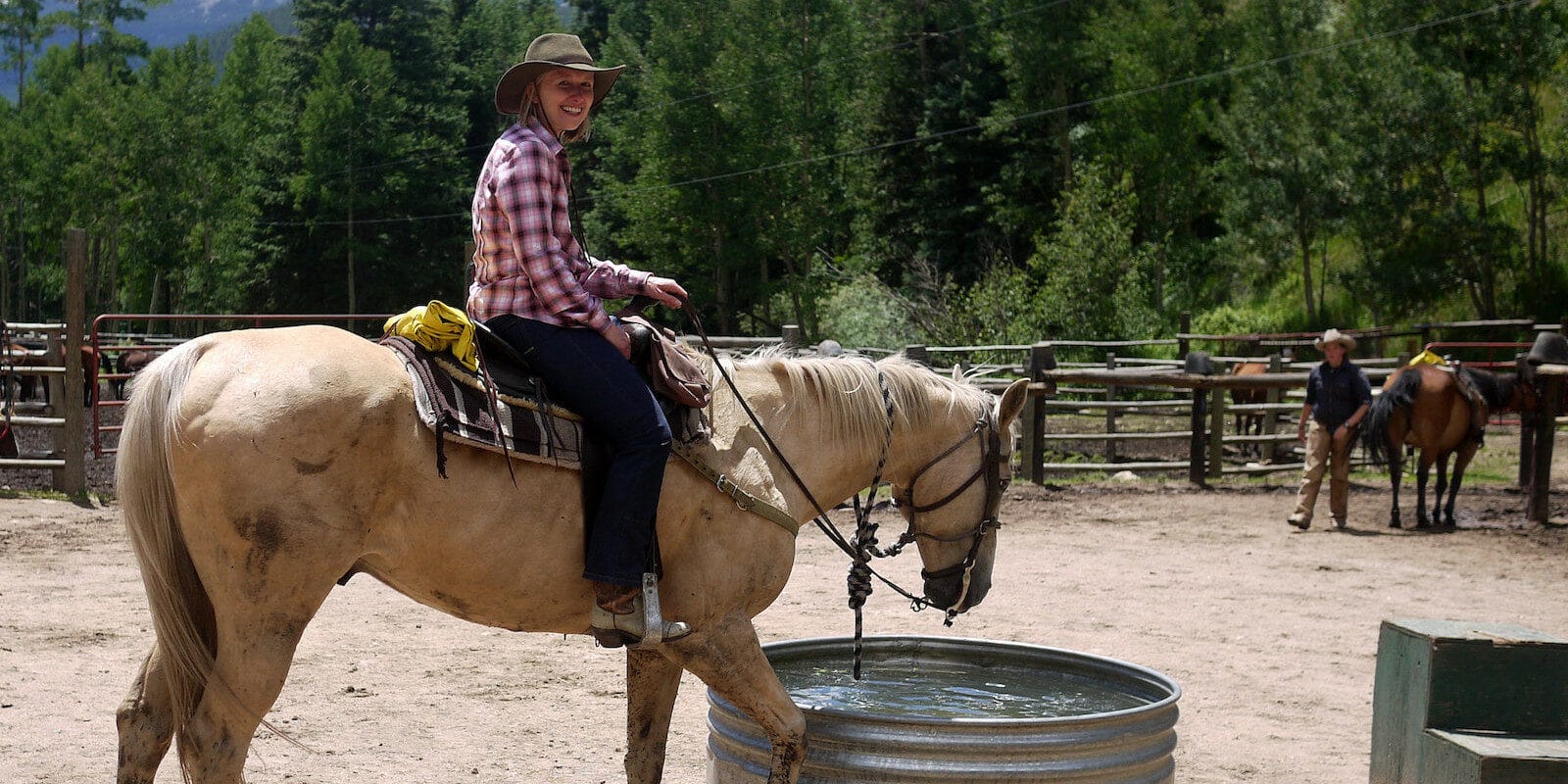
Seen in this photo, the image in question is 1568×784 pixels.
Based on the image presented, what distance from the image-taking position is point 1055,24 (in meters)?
36.5

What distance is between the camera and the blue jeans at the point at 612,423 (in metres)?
3.33

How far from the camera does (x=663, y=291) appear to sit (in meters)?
3.64

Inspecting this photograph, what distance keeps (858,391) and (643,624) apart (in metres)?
1.09

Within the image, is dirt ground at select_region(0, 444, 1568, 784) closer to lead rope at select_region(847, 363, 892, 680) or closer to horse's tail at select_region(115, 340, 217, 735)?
lead rope at select_region(847, 363, 892, 680)

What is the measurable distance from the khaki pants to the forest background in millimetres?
14225

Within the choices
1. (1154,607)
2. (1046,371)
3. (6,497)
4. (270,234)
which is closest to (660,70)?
(270,234)

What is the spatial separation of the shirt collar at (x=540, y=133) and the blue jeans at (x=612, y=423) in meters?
0.47

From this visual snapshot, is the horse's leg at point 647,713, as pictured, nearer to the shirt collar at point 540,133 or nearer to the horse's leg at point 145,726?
the horse's leg at point 145,726

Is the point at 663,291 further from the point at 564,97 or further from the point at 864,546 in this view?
the point at 864,546

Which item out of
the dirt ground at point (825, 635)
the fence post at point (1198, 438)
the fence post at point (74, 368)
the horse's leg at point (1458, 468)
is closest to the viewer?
the dirt ground at point (825, 635)

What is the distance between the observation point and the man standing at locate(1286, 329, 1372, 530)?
11.3 meters

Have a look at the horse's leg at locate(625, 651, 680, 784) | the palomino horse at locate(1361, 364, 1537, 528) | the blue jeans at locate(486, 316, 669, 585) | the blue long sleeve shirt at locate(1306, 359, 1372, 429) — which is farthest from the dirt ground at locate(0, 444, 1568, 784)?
the blue jeans at locate(486, 316, 669, 585)

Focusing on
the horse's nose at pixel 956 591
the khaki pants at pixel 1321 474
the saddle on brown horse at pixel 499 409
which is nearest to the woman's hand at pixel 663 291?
the saddle on brown horse at pixel 499 409

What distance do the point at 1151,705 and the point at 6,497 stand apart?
1066 cm
